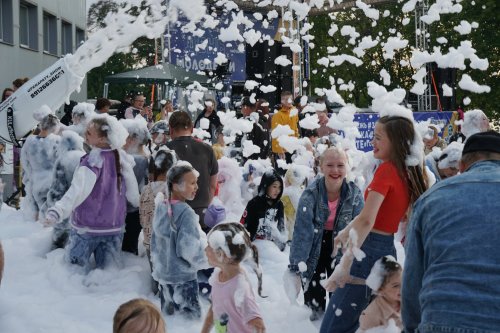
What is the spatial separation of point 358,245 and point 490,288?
160cm

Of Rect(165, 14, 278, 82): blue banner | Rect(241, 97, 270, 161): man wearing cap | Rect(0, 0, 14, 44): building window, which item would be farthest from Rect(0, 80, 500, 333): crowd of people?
Rect(0, 0, 14, 44): building window

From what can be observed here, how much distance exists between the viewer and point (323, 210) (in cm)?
555

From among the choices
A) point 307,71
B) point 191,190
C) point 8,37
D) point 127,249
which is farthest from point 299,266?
point 8,37

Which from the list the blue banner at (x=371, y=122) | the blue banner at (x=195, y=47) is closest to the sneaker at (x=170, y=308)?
the blue banner at (x=371, y=122)

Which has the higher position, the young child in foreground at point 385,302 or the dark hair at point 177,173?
the dark hair at point 177,173

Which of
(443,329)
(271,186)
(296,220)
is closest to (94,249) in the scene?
(271,186)

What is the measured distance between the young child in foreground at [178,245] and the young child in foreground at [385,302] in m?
2.10

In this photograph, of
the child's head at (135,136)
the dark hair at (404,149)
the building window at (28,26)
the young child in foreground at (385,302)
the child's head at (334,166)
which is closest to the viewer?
the young child in foreground at (385,302)

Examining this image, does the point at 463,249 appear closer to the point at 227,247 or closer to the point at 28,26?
the point at 227,247

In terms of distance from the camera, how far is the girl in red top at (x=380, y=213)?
4148 millimetres

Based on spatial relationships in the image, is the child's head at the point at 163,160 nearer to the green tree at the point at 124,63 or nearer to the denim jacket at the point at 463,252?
the denim jacket at the point at 463,252

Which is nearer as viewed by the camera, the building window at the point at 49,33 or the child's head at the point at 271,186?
the child's head at the point at 271,186

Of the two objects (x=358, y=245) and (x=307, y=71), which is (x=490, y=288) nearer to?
(x=358, y=245)

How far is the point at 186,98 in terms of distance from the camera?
62.5 ft
